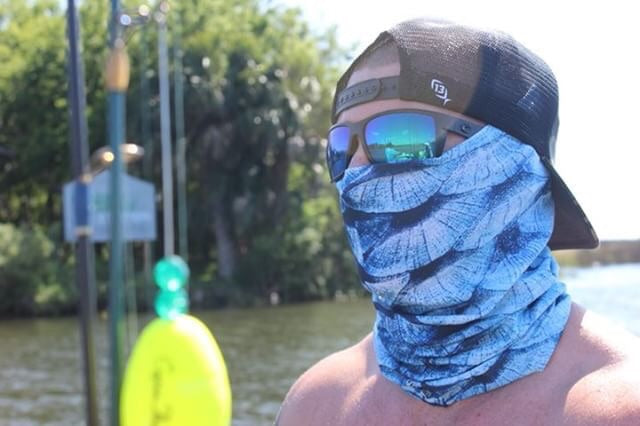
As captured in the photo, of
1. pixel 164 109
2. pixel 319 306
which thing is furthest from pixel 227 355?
pixel 319 306

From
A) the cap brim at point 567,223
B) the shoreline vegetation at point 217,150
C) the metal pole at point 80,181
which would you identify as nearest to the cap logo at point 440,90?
the cap brim at point 567,223

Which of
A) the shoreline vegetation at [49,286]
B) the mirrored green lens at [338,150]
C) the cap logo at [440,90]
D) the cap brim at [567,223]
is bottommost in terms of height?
the shoreline vegetation at [49,286]

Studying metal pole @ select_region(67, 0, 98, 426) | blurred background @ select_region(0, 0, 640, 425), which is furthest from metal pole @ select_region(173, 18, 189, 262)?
metal pole @ select_region(67, 0, 98, 426)

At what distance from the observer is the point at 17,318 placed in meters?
27.9

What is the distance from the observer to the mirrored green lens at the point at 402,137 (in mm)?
1447

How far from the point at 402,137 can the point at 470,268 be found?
8.6 inches

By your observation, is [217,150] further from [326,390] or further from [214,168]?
[326,390]

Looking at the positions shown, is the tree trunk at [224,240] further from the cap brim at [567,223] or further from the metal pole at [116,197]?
the cap brim at [567,223]

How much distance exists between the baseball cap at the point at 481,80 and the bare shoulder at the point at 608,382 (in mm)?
228

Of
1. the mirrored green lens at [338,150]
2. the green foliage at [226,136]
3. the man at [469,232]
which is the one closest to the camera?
the man at [469,232]

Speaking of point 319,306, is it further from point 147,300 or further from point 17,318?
point 17,318

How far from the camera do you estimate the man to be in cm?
139

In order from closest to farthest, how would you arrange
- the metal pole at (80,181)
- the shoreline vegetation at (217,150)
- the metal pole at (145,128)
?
the metal pole at (80,181)
the metal pole at (145,128)
the shoreline vegetation at (217,150)

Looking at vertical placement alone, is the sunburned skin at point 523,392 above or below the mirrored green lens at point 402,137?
below
